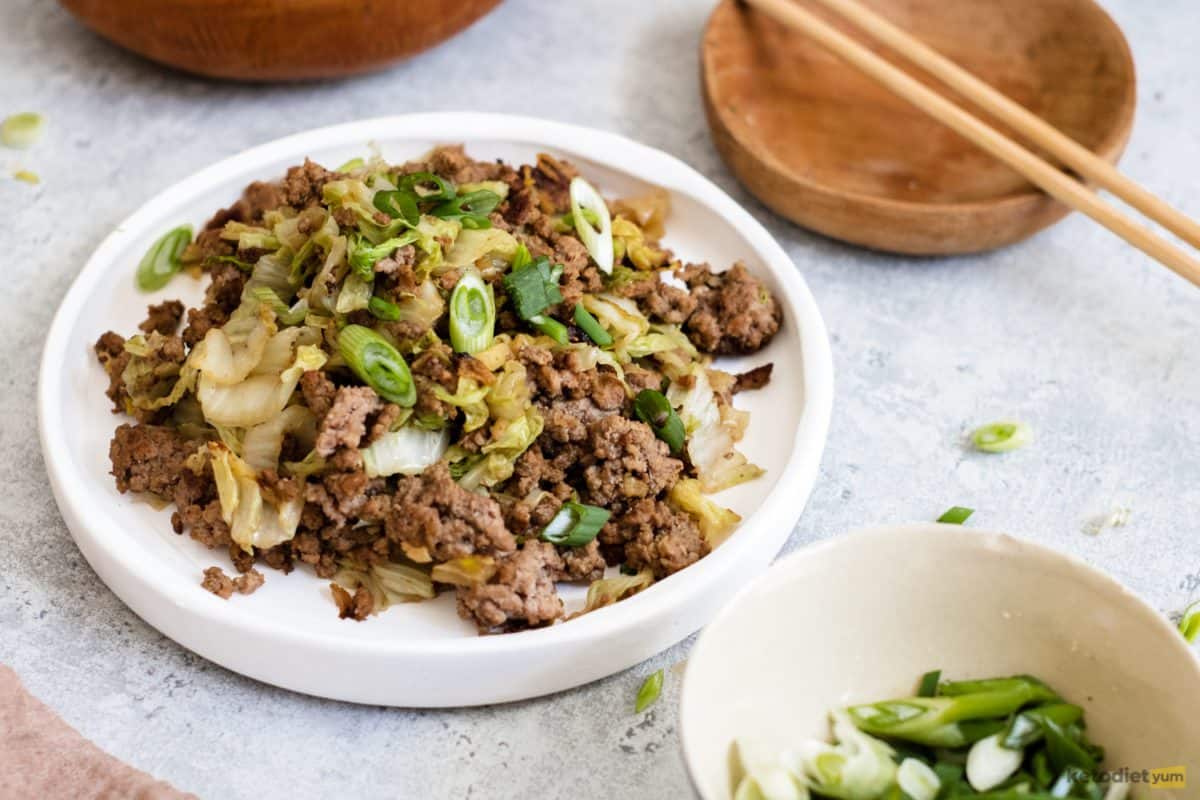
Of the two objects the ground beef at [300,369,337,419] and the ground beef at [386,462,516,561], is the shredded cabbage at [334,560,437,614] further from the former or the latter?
the ground beef at [300,369,337,419]

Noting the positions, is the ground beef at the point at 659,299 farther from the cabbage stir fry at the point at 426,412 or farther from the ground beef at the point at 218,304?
the ground beef at the point at 218,304

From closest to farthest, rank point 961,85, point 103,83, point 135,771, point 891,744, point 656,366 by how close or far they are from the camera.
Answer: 1. point 891,744
2. point 135,771
3. point 656,366
4. point 961,85
5. point 103,83

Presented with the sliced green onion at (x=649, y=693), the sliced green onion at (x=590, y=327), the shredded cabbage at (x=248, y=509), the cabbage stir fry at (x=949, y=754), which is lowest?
the sliced green onion at (x=649, y=693)

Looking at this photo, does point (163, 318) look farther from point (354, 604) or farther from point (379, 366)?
point (354, 604)

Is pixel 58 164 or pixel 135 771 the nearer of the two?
pixel 135 771

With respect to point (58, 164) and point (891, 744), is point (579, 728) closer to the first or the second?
point (891, 744)

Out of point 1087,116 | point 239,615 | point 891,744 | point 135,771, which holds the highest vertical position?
point 1087,116

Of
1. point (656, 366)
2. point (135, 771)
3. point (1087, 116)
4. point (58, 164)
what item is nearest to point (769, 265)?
point (656, 366)

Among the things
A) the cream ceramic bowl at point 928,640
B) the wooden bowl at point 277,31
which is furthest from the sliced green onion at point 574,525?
the wooden bowl at point 277,31
